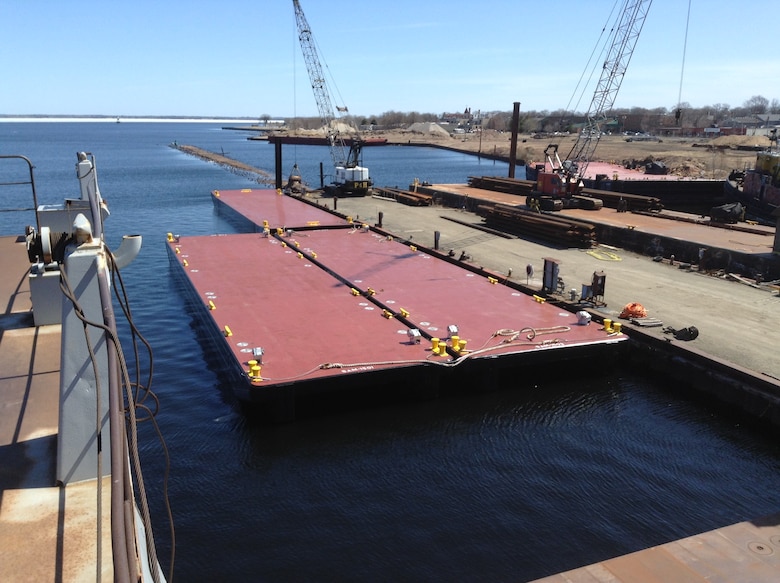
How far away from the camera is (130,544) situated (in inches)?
117

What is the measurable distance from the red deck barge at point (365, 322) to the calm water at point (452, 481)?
112 cm

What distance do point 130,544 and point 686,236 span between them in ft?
111

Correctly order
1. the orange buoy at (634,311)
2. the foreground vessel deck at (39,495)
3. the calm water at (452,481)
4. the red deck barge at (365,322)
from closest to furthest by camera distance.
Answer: the foreground vessel deck at (39,495)
the calm water at (452,481)
the red deck barge at (365,322)
the orange buoy at (634,311)

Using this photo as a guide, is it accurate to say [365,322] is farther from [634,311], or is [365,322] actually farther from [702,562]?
[702,562]

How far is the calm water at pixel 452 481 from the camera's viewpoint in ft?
36.9

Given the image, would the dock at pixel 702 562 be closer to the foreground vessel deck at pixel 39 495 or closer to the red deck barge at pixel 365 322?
the foreground vessel deck at pixel 39 495

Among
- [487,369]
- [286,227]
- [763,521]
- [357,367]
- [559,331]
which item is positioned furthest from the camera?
[286,227]

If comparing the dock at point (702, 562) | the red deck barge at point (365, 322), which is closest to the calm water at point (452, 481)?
the red deck barge at point (365, 322)

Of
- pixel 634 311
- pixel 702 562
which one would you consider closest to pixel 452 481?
pixel 702 562

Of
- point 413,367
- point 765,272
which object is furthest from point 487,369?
point 765,272

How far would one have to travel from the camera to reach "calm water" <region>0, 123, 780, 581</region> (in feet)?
36.9

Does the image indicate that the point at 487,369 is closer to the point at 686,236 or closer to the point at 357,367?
the point at 357,367

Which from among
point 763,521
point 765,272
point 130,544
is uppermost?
point 130,544

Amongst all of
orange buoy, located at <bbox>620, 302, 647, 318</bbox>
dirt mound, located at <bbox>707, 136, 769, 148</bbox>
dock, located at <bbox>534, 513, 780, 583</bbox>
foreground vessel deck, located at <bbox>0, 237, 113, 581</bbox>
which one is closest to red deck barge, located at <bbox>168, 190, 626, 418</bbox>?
orange buoy, located at <bbox>620, 302, 647, 318</bbox>
